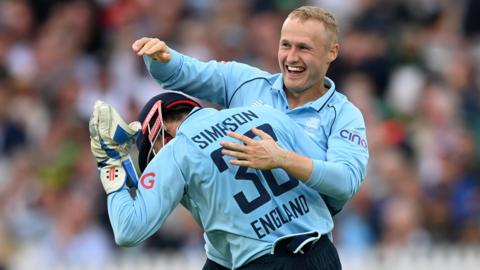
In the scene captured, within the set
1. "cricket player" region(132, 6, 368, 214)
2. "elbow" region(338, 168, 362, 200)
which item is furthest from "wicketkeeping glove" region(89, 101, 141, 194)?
"elbow" region(338, 168, 362, 200)

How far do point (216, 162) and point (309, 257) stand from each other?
0.68 m

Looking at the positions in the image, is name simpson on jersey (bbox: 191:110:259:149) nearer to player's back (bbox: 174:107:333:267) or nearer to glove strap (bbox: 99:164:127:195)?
player's back (bbox: 174:107:333:267)

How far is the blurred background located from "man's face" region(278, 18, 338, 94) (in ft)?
15.6

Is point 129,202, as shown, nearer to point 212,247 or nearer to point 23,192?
point 212,247

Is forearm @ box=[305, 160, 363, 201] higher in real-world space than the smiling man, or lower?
lower

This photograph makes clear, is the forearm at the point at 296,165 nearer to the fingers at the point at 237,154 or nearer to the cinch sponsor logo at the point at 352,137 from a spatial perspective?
the fingers at the point at 237,154

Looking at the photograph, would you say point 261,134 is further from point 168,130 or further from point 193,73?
point 193,73

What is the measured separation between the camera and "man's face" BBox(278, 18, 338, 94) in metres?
6.79

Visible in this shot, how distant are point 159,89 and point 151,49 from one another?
5715mm

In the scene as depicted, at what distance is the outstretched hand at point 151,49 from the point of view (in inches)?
260

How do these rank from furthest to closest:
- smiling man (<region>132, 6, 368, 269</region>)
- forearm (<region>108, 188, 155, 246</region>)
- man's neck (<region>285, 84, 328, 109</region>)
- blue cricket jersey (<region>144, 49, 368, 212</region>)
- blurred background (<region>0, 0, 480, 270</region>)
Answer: blurred background (<region>0, 0, 480, 270</region>)
man's neck (<region>285, 84, 328, 109</region>)
blue cricket jersey (<region>144, 49, 368, 212</region>)
smiling man (<region>132, 6, 368, 269</region>)
forearm (<region>108, 188, 155, 246</region>)

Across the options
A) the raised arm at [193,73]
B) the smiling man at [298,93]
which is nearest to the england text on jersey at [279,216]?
the smiling man at [298,93]

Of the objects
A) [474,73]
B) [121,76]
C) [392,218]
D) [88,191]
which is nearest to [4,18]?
[121,76]

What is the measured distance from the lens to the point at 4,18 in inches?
506
